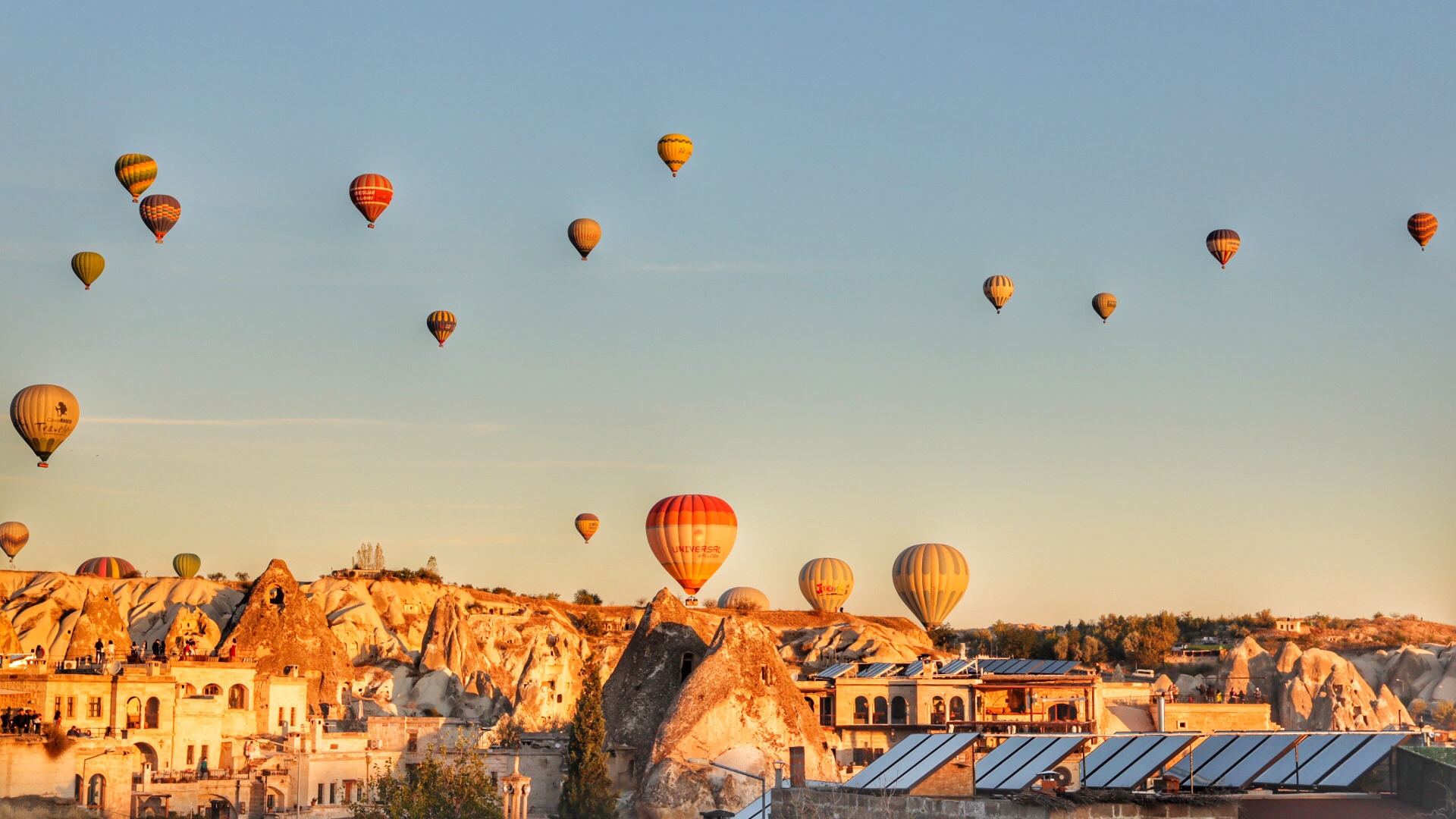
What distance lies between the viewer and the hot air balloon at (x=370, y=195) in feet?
293

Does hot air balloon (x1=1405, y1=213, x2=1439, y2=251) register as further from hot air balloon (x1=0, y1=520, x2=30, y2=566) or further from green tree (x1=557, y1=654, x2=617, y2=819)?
hot air balloon (x1=0, y1=520, x2=30, y2=566)

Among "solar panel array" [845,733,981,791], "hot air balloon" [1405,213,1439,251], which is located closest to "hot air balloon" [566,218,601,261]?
"hot air balloon" [1405,213,1439,251]

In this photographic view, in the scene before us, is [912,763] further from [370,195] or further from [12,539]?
[12,539]

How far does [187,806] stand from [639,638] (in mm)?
→ 20788

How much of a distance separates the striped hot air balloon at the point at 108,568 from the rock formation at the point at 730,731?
74.7 m

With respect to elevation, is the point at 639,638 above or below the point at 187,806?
above

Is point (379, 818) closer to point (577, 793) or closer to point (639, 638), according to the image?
point (577, 793)

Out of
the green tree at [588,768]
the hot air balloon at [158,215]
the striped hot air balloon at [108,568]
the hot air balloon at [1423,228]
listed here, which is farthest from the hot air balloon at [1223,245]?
the striped hot air balloon at [108,568]

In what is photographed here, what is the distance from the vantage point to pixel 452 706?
307ft

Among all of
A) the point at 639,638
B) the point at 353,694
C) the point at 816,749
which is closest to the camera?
the point at 816,749

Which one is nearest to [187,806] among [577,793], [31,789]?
[31,789]

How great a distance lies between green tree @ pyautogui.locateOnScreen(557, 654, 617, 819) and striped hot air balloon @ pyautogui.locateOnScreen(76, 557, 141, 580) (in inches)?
2870

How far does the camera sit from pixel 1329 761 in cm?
2888

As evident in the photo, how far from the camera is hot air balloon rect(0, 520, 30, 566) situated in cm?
12544
